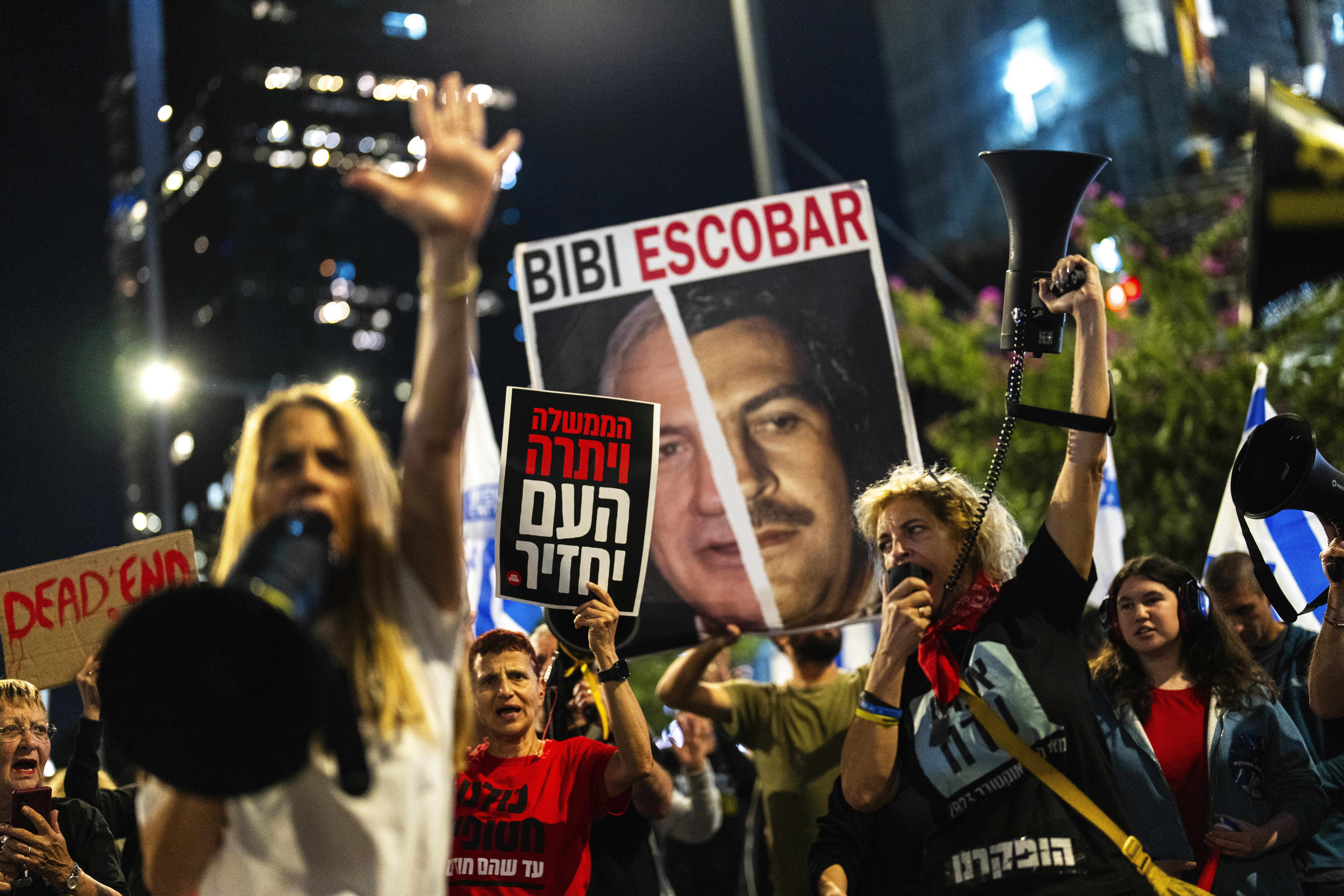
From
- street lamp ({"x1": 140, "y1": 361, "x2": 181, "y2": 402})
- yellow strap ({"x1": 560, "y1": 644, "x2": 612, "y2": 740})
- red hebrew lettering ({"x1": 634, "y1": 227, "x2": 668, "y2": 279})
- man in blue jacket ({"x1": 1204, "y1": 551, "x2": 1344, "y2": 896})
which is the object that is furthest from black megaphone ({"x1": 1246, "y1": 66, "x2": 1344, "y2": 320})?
street lamp ({"x1": 140, "y1": 361, "x2": 181, "y2": 402})

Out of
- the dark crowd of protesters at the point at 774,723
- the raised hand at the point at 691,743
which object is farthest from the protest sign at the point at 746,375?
the raised hand at the point at 691,743

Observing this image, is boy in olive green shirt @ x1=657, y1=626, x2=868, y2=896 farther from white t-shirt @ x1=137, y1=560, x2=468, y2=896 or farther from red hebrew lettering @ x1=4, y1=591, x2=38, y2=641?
white t-shirt @ x1=137, y1=560, x2=468, y2=896

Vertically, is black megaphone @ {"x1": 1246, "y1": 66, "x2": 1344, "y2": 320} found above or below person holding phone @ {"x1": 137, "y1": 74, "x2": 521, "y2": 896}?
above

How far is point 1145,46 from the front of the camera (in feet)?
84.0

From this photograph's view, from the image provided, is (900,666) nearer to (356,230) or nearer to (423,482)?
(423,482)

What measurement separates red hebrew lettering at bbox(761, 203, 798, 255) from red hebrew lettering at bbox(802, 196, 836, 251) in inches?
1.6

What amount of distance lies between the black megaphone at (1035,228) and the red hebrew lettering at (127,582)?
3289 millimetres

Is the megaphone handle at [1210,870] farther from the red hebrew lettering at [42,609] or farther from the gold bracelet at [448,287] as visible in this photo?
the red hebrew lettering at [42,609]

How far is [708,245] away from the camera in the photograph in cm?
539

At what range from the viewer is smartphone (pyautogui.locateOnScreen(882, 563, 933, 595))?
3113mm

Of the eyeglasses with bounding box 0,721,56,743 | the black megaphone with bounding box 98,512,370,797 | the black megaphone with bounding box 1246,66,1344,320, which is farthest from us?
the eyeglasses with bounding box 0,721,56,743

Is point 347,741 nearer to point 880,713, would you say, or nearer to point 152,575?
point 880,713

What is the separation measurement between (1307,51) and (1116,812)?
497cm

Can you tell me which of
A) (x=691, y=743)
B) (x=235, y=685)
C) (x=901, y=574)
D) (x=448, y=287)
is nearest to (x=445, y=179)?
(x=448, y=287)
